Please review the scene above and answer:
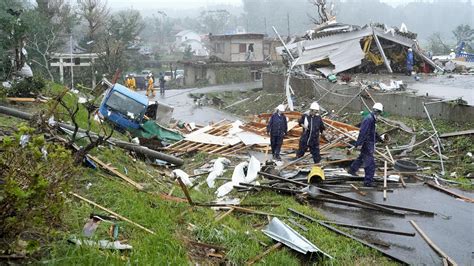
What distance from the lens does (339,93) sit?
2036 cm

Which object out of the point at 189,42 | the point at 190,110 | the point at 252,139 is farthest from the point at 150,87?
the point at 189,42

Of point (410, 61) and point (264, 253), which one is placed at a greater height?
point (410, 61)

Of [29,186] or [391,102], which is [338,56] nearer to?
[391,102]

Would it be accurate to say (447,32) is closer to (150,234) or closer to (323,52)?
(323,52)

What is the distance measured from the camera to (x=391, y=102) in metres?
17.0

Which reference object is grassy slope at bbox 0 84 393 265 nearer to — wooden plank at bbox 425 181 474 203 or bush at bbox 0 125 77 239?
bush at bbox 0 125 77 239

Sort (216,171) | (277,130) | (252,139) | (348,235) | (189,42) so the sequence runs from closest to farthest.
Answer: (348,235) < (216,171) < (277,130) < (252,139) < (189,42)

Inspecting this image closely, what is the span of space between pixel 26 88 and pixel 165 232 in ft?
38.9

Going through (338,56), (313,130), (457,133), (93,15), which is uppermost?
(93,15)

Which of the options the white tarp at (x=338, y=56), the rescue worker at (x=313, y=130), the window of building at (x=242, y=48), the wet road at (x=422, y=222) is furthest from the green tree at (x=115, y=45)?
the wet road at (x=422, y=222)

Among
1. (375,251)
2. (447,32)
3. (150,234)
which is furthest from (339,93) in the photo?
(447,32)

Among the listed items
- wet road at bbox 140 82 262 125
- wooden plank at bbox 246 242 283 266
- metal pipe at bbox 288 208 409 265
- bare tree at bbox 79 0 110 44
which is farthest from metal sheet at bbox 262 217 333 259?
bare tree at bbox 79 0 110 44

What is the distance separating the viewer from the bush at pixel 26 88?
48.0 feet

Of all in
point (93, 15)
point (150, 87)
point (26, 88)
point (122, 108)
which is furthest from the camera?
point (93, 15)
